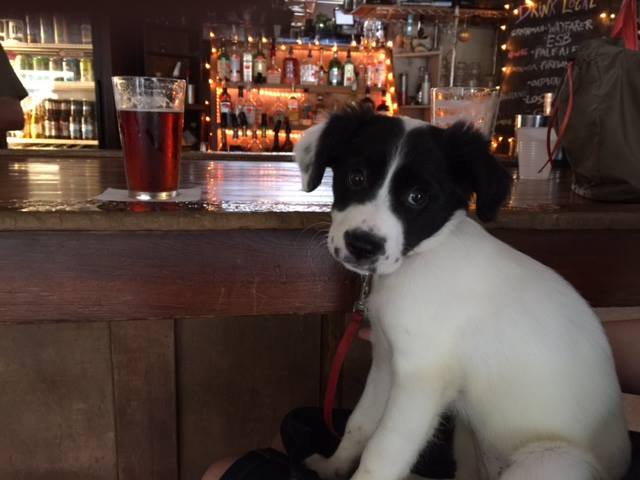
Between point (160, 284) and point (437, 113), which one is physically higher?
point (437, 113)

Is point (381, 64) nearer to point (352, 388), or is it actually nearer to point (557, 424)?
point (352, 388)

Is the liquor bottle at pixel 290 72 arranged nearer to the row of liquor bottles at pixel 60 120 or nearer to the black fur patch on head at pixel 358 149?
the row of liquor bottles at pixel 60 120

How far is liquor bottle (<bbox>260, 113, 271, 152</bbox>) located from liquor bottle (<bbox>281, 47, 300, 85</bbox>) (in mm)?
327

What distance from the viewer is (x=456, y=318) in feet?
2.77

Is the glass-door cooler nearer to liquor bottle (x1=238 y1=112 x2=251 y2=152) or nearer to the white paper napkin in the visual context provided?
liquor bottle (x1=238 y1=112 x2=251 y2=152)

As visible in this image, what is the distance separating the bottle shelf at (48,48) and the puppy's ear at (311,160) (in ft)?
12.5

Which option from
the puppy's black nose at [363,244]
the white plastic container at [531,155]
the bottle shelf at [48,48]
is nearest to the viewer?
the puppy's black nose at [363,244]

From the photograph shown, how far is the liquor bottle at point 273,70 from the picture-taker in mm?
4465

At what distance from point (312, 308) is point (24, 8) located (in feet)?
2.47

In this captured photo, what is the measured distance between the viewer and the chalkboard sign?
3.57 m

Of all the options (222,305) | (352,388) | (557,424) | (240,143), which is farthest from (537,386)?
(240,143)

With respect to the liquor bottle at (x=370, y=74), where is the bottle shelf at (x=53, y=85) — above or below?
below

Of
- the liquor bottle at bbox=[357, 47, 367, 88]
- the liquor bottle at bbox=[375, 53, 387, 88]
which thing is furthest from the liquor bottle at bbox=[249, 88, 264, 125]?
the liquor bottle at bbox=[375, 53, 387, 88]

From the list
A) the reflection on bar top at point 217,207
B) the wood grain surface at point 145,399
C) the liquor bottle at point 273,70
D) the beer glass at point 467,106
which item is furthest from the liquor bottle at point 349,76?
the wood grain surface at point 145,399
